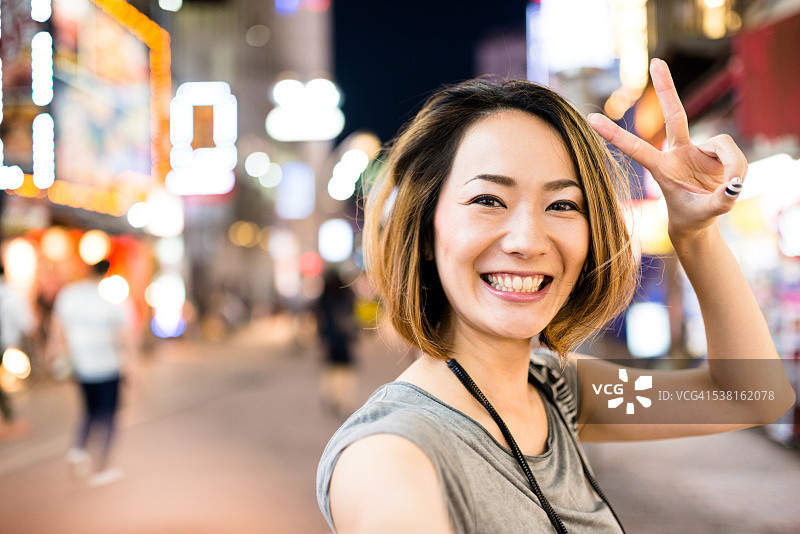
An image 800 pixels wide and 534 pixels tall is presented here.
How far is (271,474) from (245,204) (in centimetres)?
2975

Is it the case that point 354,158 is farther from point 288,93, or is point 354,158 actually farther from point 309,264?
point 309,264

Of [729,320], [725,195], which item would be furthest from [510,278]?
[729,320]

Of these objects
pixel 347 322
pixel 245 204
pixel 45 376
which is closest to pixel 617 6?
pixel 347 322

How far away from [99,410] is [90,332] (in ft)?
2.39

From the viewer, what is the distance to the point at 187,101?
60.6 feet

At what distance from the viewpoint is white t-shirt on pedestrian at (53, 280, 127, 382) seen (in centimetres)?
552

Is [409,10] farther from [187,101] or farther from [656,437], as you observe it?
[656,437]

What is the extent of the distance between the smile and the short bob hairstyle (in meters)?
0.18

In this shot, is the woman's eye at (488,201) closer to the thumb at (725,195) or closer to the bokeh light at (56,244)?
the thumb at (725,195)

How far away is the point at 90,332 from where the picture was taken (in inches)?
217

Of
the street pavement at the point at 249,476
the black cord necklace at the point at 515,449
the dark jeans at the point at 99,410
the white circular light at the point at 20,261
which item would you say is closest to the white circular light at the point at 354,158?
the white circular light at the point at 20,261

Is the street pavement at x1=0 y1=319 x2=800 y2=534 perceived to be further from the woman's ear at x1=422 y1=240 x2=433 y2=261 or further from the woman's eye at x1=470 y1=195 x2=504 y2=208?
the woman's eye at x1=470 y1=195 x2=504 y2=208

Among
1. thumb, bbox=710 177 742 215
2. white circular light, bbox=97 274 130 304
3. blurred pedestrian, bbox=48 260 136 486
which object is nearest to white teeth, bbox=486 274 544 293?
thumb, bbox=710 177 742 215

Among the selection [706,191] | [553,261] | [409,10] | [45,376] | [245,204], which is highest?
[409,10]
